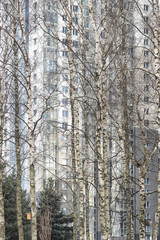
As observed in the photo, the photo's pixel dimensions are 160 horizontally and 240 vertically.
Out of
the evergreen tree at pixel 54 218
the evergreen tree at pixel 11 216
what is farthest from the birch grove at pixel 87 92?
the evergreen tree at pixel 11 216

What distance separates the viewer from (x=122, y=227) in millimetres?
52844

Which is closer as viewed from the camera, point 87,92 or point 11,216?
point 87,92

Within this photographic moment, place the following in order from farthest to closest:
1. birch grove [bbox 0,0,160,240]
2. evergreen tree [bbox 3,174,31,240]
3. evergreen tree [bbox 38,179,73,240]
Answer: evergreen tree [bbox 38,179,73,240] < evergreen tree [bbox 3,174,31,240] < birch grove [bbox 0,0,160,240]

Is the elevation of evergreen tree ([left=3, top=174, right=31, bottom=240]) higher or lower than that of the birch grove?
lower

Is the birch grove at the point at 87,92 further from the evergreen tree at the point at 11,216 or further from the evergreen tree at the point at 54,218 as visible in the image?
the evergreen tree at the point at 11,216

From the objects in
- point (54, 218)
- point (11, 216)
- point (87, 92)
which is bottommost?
point (54, 218)

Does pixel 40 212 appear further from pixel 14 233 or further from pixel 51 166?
pixel 51 166

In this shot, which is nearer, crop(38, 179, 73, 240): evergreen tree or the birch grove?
the birch grove

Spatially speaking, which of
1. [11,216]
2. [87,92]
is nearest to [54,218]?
[11,216]

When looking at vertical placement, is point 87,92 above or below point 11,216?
above

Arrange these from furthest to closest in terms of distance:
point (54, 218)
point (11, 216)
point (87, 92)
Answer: point (54, 218) < point (11, 216) < point (87, 92)

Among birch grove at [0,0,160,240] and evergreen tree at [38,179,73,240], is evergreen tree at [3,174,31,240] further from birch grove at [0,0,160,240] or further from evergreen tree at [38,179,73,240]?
birch grove at [0,0,160,240]

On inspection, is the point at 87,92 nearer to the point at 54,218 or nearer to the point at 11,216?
the point at 11,216

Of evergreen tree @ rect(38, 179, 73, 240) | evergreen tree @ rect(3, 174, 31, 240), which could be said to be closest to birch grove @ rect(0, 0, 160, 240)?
evergreen tree @ rect(38, 179, 73, 240)
